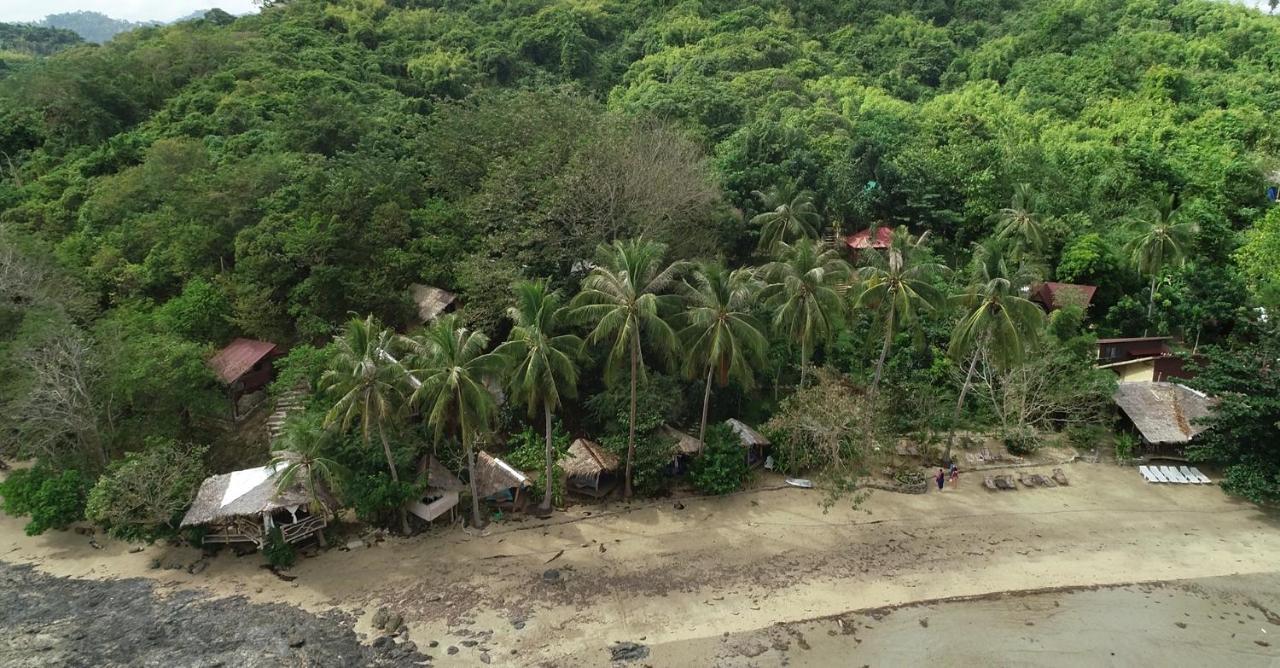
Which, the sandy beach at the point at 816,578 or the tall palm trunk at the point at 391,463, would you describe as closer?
the sandy beach at the point at 816,578

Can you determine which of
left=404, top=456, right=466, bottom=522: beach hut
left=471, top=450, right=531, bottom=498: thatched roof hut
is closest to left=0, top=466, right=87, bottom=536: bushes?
left=404, top=456, right=466, bottom=522: beach hut

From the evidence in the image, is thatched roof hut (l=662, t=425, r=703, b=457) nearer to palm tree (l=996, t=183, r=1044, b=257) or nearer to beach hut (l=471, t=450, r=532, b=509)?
beach hut (l=471, t=450, r=532, b=509)

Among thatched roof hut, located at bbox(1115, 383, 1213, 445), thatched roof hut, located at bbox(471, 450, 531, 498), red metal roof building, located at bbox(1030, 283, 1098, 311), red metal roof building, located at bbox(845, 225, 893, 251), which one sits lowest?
thatched roof hut, located at bbox(471, 450, 531, 498)

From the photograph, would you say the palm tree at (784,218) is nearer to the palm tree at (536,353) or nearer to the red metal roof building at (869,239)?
the red metal roof building at (869,239)

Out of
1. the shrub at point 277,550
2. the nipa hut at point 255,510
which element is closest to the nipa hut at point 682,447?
the nipa hut at point 255,510

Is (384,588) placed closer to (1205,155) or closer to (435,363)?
(435,363)

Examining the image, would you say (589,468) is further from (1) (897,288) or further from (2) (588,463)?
(1) (897,288)

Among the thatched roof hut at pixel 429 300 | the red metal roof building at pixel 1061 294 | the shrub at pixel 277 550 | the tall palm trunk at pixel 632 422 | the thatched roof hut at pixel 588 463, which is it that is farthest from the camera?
the red metal roof building at pixel 1061 294
